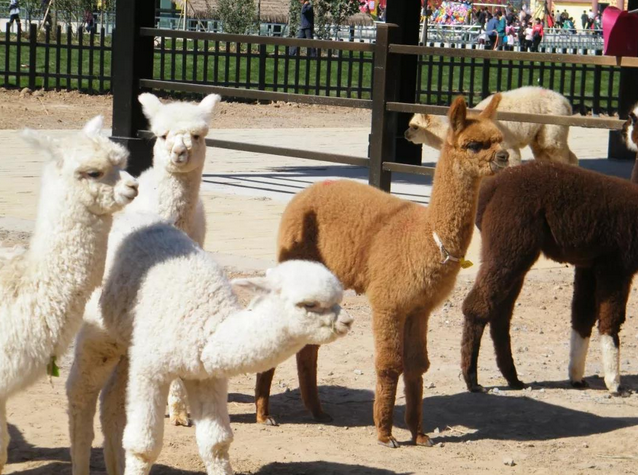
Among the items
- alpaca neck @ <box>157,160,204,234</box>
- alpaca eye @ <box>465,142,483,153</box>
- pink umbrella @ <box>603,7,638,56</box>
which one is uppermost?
pink umbrella @ <box>603,7,638,56</box>

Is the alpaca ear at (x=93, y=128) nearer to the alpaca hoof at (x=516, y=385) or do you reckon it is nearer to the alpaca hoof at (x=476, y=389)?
the alpaca hoof at (x=476, y=389)

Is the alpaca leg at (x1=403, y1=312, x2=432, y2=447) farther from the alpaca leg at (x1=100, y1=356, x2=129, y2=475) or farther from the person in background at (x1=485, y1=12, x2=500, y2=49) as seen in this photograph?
the person in background at (x1=485, y1=12, x2=500, y2=49)

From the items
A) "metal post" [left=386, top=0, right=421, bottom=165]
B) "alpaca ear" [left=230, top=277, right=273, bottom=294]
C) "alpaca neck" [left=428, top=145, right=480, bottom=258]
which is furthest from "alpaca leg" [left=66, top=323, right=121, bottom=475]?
"metal post" [left=386, top=0, right=421, bottom=165]

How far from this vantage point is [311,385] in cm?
638

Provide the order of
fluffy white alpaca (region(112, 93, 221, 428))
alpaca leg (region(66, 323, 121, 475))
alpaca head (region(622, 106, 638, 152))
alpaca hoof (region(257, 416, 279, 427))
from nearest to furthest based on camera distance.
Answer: alpaca leg (region(66, 323, 121, 475)), fluffy white alpaca (region(112, 93, 221, 428)), alpaca hoof (region(257, 416, 279, 427)), alpaca head (region(622, 106, 638, 152))

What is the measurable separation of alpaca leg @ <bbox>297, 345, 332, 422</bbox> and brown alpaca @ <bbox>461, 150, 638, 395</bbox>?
3.42ft

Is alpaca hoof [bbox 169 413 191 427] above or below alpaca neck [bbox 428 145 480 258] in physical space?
below

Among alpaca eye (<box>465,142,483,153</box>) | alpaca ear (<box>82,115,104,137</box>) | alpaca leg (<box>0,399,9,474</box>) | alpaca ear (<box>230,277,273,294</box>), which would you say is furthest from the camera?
alpaca eye (<box>465,142,483,153</box>)

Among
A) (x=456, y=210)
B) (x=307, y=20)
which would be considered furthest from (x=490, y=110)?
(x=307, y=20)

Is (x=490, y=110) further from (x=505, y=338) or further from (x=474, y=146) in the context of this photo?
(x=505, y=338)

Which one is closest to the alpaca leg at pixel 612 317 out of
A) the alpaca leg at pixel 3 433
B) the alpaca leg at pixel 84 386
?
the alpaca leg at pixel 84 386

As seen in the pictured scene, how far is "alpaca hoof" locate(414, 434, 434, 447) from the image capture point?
6.04 m

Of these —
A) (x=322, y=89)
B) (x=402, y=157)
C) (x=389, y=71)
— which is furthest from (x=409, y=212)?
(x=322, y=89)

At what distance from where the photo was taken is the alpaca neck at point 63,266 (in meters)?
4.59
